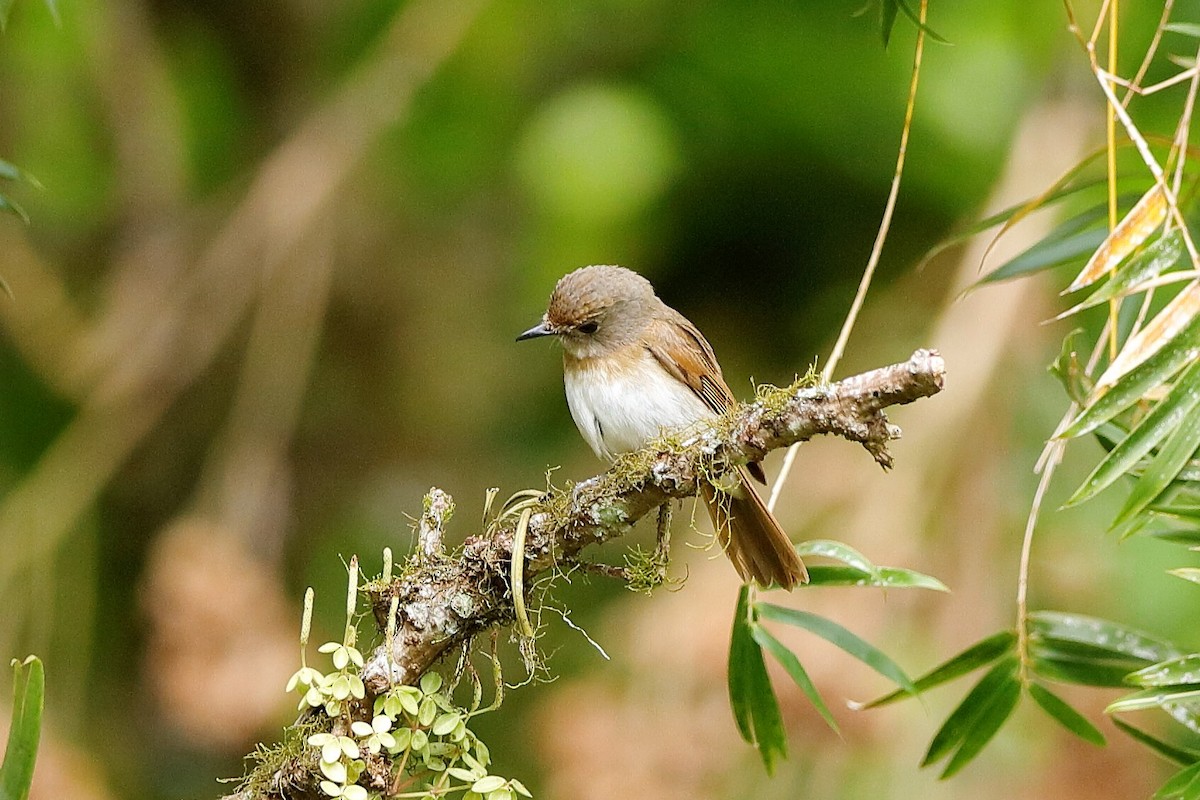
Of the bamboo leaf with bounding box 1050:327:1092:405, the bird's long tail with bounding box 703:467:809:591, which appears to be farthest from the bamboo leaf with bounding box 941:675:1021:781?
the bamboo leaf with bounding box 1050:327:1092:405

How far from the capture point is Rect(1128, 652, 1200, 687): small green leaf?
214 cm

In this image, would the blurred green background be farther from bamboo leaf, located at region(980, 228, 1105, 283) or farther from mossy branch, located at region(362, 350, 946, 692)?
mossy branch, located at region(362, 350, 946, 692)

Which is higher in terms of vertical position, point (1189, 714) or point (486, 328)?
point (486, 328)

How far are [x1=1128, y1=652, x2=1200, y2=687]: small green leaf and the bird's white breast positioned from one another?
117 centimetres

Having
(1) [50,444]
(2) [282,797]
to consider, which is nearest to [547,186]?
(1) [50,444]

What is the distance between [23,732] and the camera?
194cm

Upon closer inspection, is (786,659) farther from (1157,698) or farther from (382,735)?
(382,735)

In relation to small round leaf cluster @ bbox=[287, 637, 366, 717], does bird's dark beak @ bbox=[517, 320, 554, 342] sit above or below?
above

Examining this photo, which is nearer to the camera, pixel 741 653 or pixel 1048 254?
pixel 741 653

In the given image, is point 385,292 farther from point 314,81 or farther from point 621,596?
point 621,596

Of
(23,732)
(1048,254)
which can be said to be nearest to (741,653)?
(1048,254)

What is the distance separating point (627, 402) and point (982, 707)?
3.32 feet

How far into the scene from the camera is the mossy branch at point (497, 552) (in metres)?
1.98

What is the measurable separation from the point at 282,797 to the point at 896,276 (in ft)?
13.8
